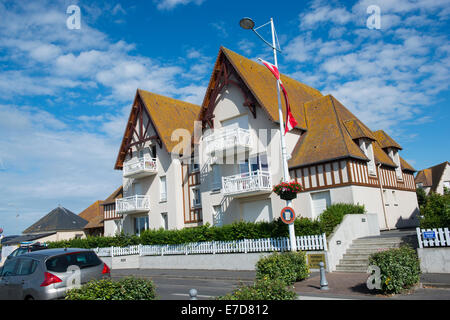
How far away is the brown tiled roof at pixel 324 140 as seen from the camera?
69.5ft

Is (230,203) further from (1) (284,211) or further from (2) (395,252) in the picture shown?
(2) (395,252)

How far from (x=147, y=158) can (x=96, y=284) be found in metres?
23.8

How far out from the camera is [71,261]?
923 centimetres

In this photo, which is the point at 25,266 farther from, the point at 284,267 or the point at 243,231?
the point at 243,231

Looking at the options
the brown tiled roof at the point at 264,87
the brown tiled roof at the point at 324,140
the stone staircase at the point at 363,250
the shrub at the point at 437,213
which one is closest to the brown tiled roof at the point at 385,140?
the brown tiled roof at the point at 324,140

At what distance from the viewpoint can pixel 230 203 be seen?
24.5m

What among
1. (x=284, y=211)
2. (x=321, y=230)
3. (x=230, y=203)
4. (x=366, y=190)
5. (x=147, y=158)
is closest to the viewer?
(x=284, y=211)

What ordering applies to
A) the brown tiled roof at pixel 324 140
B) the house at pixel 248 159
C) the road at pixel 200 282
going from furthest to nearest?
the house at pixel 248 159, the brown tiled roof at pixel 324 140, the road at pixel 200 282

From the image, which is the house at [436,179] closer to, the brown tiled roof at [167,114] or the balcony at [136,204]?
the brown tiled roof at [167,114]

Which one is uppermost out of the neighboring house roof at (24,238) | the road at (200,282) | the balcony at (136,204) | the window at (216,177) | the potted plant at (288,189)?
the window at (216,177)

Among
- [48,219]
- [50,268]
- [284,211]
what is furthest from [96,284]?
[48,219]

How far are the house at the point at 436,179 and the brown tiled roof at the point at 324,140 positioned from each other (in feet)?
104

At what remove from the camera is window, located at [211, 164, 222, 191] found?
25.5m

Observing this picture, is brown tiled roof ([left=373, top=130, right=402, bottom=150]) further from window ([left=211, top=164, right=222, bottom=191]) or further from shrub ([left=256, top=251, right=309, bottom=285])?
shrub ([left=256, top=251, right=309, bottom=285])
